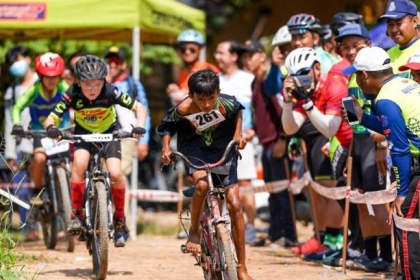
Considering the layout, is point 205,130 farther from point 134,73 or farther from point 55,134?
point 134,73

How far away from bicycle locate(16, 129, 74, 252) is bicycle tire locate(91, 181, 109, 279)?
2.15 m

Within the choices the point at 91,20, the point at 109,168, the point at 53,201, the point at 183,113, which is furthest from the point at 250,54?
the point at 183,113

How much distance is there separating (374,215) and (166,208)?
31.5 feet

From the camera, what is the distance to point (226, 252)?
8.23m

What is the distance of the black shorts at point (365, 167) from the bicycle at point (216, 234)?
1.94 m

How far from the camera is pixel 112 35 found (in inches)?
677

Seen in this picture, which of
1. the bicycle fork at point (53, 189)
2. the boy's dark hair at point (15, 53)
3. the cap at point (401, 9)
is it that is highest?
the boy's dark hair at point (15, 53)

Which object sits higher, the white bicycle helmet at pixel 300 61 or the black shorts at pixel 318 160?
the white bicycle helmet at pixel 300 61

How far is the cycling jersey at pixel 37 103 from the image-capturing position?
13.0 meters

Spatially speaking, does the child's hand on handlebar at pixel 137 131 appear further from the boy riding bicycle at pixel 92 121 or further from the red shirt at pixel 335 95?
the red shirt at pixel 335 95

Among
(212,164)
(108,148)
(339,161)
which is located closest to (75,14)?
(108,148)

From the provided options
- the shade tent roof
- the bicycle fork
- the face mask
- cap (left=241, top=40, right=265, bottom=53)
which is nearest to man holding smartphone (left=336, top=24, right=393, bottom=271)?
cap (left=241, top=40, right=265, bottom=53)

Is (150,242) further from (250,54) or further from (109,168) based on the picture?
(109,168)

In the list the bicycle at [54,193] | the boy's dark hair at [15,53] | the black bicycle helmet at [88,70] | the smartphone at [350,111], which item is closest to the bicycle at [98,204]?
the black bicycle helmet at [88,70]
